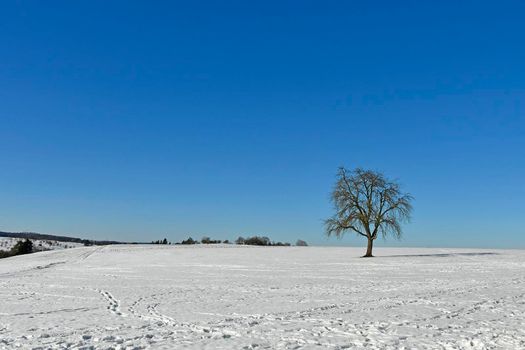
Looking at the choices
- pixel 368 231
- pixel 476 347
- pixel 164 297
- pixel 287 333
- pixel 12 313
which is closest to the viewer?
pixel 476 347

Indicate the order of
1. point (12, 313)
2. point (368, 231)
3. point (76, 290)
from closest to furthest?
1. point (12, 313)
2. point (76, 290)
3. point (368, 231)

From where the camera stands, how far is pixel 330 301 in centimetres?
1742

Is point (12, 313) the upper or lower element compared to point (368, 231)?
lower

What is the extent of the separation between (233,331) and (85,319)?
16.3 ft

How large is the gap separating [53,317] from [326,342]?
8.84m

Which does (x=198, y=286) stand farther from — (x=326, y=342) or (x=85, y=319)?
(x=326, y=342)

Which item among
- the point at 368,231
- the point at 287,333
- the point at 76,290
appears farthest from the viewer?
the point at 368,231

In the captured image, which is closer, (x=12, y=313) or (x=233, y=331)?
(x=233, y=331)

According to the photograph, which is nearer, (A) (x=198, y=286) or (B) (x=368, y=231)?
(A) (x=198, y=286)

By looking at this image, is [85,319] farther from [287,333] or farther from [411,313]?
[411,313]

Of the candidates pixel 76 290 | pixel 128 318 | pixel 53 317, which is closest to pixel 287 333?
pixel 128 318

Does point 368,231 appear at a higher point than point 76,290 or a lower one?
higher

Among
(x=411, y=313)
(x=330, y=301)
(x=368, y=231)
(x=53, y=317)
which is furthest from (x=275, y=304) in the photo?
(x=368, y=231)

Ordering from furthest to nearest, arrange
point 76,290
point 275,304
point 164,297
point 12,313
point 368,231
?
point 368,231 < point 76,290 < point 164,297 < point 275,304 < point 12,313
